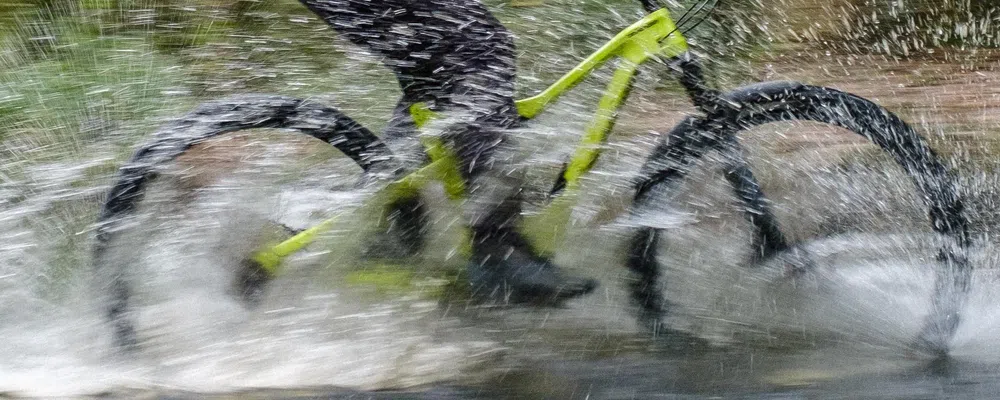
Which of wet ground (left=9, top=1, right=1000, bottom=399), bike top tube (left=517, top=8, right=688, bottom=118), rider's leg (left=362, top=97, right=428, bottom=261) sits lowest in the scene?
wet ground (left=9, top=1, right=1000, bottom=399)

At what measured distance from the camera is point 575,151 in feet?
6.93

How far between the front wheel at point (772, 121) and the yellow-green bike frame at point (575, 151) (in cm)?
15

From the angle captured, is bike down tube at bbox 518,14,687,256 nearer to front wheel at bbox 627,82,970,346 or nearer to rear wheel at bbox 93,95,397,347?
front wheel at bbox 627,82,970,346

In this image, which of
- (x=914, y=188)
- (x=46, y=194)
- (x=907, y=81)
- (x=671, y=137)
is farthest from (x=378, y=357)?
(x=907, y=81)

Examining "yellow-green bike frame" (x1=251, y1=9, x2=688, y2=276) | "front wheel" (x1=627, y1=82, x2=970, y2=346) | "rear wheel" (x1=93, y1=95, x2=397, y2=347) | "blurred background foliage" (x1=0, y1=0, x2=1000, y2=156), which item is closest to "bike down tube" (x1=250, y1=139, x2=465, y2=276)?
"yellow-green bike frame" (x1=251, y1=9, x2=688, y2=276)

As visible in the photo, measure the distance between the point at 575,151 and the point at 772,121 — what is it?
46cm

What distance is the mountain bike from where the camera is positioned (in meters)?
1.93

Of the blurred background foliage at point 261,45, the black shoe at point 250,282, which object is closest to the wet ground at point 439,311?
the black shoe at point 250,282

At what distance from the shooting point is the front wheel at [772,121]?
2121 millimetres

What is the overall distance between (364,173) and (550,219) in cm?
43

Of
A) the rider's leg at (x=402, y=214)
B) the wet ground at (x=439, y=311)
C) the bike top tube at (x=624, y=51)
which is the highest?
the bike top tube at (x=624, y=51)

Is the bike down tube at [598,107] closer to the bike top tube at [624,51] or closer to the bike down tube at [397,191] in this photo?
the bike top tube at [624,51]

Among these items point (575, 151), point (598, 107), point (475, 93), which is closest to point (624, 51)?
point (598, 107)

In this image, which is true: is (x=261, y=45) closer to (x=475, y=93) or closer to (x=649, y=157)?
(x=475, y=93)
